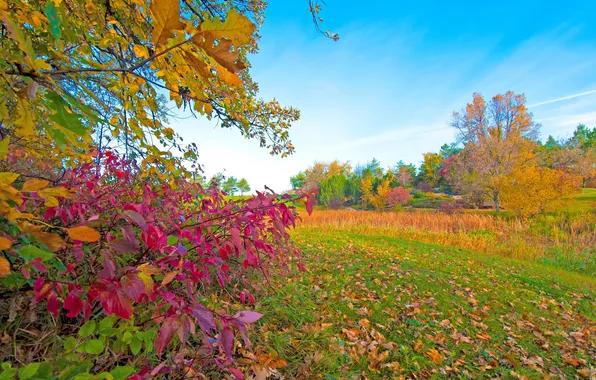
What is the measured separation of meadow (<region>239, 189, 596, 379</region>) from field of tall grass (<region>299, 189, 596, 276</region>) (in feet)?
6.74

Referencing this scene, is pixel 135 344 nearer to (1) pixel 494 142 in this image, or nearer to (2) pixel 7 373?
(2) pixel 7 373

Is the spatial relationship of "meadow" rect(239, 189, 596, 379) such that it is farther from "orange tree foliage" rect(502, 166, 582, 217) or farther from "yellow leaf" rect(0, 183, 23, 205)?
"orange tree foliage" rect(502, 166, 582, 217)

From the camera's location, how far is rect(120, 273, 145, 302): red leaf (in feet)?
2.23

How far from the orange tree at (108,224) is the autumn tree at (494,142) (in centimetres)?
1951

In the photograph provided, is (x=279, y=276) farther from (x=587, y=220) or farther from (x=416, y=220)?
(x=587, y=220)

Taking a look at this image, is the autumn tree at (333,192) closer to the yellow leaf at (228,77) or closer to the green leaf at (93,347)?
the green leaf at (93,347)

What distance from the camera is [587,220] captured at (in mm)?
11461

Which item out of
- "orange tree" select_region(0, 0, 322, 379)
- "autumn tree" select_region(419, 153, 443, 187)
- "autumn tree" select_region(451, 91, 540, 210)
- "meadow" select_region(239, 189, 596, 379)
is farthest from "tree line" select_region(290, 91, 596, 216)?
"orange tree" select_region(0, 0, 322, 379)

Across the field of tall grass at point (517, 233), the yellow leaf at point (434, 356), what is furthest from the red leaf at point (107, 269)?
the field of tall grass at point (517, 233)

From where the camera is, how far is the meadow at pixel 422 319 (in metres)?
2.21

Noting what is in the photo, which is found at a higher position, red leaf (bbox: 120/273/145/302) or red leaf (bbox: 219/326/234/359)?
red leaf (bbox: 120/273/145/302)

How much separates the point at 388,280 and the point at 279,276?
1.77 meters

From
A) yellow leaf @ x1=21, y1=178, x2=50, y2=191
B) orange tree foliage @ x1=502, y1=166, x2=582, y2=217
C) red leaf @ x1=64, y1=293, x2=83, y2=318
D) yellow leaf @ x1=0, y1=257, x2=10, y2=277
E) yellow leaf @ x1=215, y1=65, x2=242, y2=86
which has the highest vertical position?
yellow leaf @ x1=215, y1=65, x2=242, y2=86

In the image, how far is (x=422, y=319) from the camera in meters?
3.03
